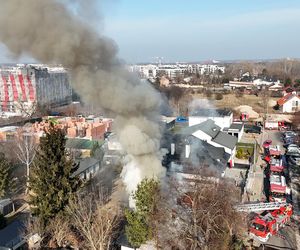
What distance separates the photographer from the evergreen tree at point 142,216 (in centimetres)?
1510

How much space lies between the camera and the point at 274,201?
20672 millimetres

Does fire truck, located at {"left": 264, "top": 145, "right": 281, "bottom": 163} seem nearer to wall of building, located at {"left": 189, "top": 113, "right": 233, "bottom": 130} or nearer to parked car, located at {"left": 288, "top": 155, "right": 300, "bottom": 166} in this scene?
parked car, located at {"left": 288, "top": 155, "right": 300, "bottom": 166}

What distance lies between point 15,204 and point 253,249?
14.4 metres

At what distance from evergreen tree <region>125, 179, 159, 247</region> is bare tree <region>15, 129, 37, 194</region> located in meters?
9.23

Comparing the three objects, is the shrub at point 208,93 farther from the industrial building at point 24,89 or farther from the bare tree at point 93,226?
the bare tree at point 93,226

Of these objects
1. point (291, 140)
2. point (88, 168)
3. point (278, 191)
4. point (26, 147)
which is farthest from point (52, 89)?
point (278, 191)

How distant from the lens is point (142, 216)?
607 inches

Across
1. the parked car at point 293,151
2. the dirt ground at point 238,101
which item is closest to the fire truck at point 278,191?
the parked car at point 293,151

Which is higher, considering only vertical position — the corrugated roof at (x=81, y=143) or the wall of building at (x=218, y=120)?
the wall of building at (x=218, y=120)

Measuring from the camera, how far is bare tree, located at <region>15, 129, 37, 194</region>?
24.2m

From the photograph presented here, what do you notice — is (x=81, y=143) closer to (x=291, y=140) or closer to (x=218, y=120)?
(x=218, y=120)

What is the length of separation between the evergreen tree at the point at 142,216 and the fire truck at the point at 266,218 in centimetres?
509

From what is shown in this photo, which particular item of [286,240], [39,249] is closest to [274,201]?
[286,240]

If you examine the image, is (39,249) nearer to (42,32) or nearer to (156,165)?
(156,165)
